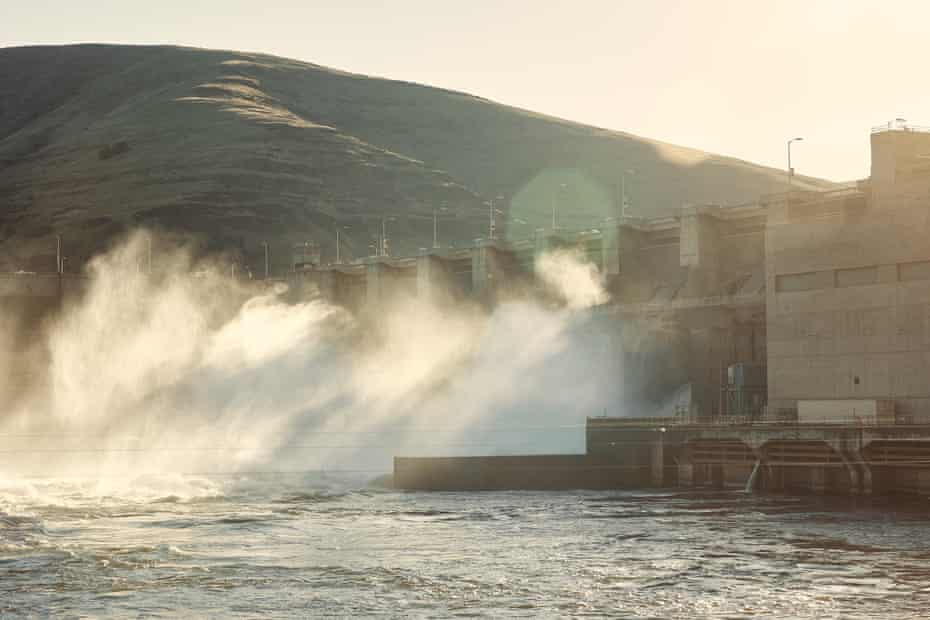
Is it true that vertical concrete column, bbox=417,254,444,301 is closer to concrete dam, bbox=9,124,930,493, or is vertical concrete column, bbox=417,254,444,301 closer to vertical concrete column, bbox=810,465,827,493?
concrete dam, bbox=9,124,930,493

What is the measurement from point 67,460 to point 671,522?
61.6 metres

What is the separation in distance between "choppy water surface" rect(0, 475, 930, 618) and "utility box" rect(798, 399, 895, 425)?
8201 mm

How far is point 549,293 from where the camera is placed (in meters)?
123

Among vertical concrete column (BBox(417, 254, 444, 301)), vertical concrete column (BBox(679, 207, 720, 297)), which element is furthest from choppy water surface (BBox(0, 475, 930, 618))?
vertical concrete column (BBox(417, 254, 444, 301))

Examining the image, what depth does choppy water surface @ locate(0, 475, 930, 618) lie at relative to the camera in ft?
136

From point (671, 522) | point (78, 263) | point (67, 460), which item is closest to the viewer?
point (671, 522)

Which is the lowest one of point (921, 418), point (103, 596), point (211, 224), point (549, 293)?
point (103, 596)

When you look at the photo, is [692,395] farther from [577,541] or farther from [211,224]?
[211,224]

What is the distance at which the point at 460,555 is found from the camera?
169 feet

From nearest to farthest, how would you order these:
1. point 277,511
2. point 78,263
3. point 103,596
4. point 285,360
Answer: point 103,596
point 277,511
point 285,360
point 78,263


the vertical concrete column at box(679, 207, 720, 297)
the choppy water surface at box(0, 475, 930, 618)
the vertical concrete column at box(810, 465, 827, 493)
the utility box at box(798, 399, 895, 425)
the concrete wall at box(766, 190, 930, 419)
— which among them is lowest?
the choppy water surface at box(0, 475, 930, 618)

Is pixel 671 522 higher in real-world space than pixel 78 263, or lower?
lower

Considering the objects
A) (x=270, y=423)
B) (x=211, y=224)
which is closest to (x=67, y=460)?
(x=270, y=423)

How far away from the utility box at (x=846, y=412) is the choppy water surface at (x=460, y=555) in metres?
8.20
